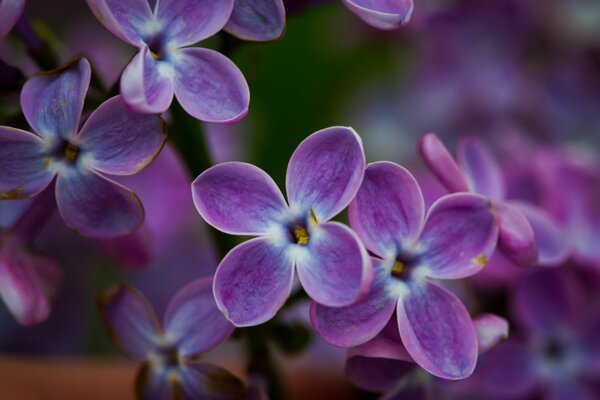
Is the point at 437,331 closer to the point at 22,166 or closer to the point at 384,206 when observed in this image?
the point at 384,206

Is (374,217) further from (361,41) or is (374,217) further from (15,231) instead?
(361,41)

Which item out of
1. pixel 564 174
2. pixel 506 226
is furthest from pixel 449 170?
pixel 564 174

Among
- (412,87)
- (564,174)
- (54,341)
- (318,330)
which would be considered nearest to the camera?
(318,330)

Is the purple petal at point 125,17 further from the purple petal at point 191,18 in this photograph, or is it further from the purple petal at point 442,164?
the purple petal at point 442,164

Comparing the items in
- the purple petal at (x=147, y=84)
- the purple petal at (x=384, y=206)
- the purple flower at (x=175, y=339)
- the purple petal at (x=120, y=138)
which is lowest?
the purple flower at (x=175, y=339)

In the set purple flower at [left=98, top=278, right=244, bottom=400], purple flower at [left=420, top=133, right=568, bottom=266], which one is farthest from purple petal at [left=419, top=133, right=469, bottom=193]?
purple flower at [left=98, top=278, right=244, bottom=400]

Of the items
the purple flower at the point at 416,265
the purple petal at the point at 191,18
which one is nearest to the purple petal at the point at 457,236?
the purple flower at the point at 416,265
